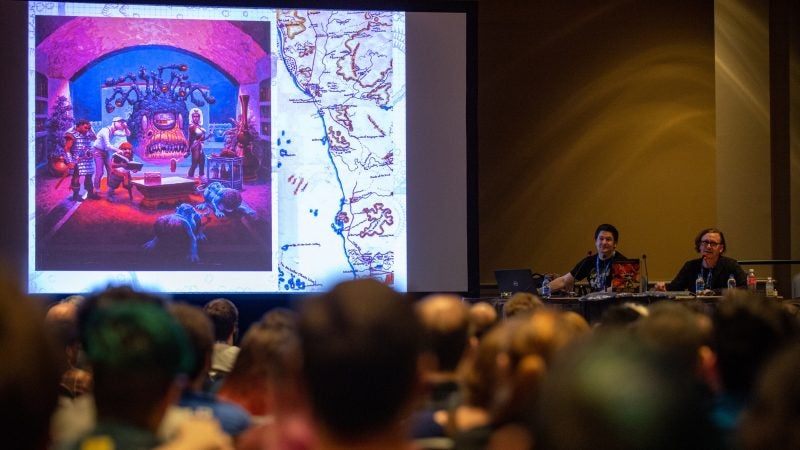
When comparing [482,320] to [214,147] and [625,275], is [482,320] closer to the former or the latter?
[625,275]

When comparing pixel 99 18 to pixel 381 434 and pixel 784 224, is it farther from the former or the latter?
pixel 381 434

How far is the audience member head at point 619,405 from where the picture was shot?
875 millimetres

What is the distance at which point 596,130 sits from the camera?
30.6 feet

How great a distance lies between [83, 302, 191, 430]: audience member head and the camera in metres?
1.54

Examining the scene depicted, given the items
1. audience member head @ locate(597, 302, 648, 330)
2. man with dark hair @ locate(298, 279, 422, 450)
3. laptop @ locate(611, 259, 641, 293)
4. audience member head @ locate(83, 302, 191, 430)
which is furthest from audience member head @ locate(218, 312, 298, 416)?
laptop @ locate(611, 259, 641, 293)

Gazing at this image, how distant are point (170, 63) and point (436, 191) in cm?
232

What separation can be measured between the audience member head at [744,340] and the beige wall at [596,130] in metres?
6.97

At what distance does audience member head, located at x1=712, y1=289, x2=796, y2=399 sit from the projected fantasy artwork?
549cm

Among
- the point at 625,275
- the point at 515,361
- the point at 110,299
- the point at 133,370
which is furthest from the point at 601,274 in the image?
the point at 133,370

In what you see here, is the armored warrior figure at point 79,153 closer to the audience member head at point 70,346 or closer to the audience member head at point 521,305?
the audience member head at point 70,346

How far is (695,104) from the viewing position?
31.3 ft

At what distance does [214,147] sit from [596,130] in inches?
153

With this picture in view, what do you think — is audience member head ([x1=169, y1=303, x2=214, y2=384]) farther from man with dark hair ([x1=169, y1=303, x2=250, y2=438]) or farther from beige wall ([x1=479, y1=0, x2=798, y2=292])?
beige wall ([x1=479, y1=0, x2=798, y2=292])

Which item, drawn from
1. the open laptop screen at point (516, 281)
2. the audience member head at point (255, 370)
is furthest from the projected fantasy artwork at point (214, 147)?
the audience member head at point (255, 370)
